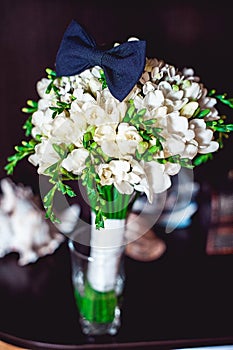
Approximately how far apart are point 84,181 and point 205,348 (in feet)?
1.40

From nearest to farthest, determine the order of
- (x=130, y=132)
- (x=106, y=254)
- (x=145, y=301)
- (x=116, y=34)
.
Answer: (x=130, y=132) → (x=106, y=254) → (x=145, y=301) → (x=116, y=34)

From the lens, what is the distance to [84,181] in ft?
2.88

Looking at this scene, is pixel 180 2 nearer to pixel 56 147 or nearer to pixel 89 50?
pixel 89 50

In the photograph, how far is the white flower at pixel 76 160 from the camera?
0.86 meters

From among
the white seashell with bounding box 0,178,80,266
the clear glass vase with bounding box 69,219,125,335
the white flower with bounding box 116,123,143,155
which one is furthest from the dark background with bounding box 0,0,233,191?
the white flower with bounding box 116,123,143,155

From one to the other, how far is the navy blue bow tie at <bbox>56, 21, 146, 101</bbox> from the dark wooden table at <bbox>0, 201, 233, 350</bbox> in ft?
1.53

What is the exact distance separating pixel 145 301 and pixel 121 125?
47cm

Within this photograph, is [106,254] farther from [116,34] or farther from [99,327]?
[116,34]

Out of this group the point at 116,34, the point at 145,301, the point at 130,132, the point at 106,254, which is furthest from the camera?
the point at 116,34

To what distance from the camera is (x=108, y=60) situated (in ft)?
2.88

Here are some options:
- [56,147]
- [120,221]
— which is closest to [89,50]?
[56,147]

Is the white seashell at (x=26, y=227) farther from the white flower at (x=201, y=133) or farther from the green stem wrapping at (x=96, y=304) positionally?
the white flower at (x=201, y=133)

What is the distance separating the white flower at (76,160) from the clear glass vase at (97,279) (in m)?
0.20

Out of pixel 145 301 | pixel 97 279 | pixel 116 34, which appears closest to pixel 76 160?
pixel 97 279
